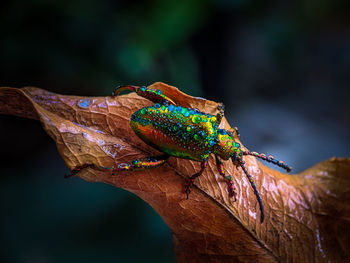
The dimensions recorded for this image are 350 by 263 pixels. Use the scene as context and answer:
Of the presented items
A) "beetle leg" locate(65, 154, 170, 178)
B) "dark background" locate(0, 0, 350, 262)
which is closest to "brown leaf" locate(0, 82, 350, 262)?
"beetle leg" locate(65, 154, 170, 178)

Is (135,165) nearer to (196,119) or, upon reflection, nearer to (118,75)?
(196,119)

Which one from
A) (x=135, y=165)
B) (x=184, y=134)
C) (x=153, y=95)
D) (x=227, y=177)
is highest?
(x=153, y=95)

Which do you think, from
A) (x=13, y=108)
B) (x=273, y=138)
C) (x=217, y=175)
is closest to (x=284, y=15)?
(x=273, y=138)

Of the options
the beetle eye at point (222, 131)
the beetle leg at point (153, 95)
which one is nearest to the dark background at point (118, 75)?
Result: the beetle leg at point (153, 95)

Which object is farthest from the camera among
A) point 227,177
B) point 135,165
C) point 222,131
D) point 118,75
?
point 118,75

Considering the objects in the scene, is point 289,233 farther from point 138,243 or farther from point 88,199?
point 88,199

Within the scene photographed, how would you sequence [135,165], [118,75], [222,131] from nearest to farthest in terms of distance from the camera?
[135,165]
[222,131]
[118,75]

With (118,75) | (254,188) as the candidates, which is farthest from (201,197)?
(118,75)
